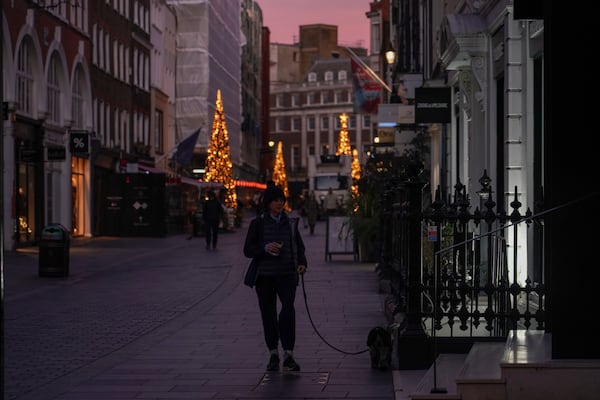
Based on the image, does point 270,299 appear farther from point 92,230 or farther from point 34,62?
point 92,230

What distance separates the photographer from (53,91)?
1703 inches

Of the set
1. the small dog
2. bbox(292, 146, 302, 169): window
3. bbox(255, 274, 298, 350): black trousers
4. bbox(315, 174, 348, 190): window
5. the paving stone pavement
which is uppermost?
bbox(292, 146, 302, 169): window

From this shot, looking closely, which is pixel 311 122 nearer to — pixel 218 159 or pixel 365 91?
pixel 218 159

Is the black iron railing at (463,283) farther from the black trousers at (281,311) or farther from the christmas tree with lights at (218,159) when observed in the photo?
the christmas tree with lights at (218,159)

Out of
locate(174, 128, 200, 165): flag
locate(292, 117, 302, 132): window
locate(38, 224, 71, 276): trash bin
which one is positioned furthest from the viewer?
locate(292, 117, 302, 132): window

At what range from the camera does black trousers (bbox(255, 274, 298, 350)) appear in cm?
1181

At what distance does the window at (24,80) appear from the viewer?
126 feet

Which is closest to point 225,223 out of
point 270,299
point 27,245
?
point 27,245

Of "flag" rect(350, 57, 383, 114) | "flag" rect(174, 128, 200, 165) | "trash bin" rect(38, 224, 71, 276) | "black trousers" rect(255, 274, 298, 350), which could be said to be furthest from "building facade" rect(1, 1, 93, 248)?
"black trousers" rect(255, 274, 298, 350)

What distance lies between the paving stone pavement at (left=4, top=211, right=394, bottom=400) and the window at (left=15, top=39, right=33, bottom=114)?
1220 centimetres

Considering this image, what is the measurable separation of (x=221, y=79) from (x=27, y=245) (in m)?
58.9

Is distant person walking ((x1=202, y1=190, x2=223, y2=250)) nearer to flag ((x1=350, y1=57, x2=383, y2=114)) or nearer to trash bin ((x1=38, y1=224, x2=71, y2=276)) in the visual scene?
flag ((x1=350, y1=57, x2=383, y2=114))

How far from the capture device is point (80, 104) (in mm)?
47969

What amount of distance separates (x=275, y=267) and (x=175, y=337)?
2.96m
